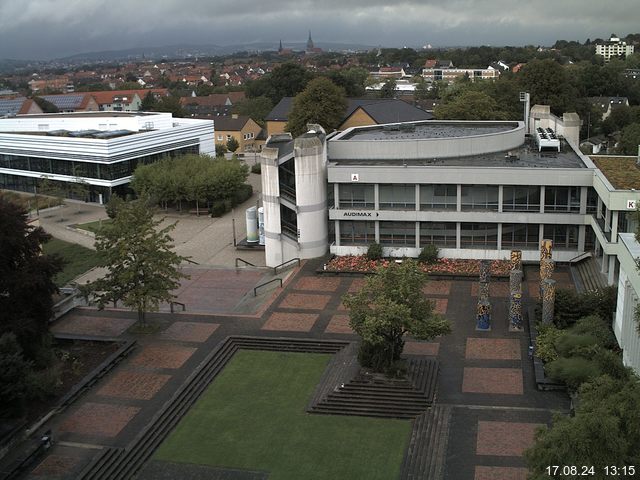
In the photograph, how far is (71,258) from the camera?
4953cm

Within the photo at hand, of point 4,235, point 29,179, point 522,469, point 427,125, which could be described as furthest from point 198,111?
point 522,469

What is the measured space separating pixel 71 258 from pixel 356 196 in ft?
66.5

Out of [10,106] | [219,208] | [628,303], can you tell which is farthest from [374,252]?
[10,106]

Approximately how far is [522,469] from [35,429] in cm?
1674

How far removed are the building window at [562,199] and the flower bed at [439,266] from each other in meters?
4.09

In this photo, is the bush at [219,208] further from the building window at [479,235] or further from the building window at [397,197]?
the building window at [479,235]

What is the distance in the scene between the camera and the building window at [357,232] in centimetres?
4403

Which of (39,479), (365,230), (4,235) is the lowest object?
(39,479)

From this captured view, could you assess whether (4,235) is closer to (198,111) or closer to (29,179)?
(29,179)

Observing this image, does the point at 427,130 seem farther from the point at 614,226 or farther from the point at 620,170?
the point at 614,226

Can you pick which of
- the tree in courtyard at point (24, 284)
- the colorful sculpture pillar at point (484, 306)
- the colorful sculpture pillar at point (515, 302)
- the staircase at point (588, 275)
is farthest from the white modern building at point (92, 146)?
the colorful sculpture pillar at point (515, 302)

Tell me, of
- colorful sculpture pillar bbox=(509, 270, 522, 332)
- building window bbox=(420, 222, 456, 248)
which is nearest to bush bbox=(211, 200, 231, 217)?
building window bbox=(420, 222, 456, 248)

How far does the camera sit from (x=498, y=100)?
82.1 m

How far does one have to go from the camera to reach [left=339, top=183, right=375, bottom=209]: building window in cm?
4353
